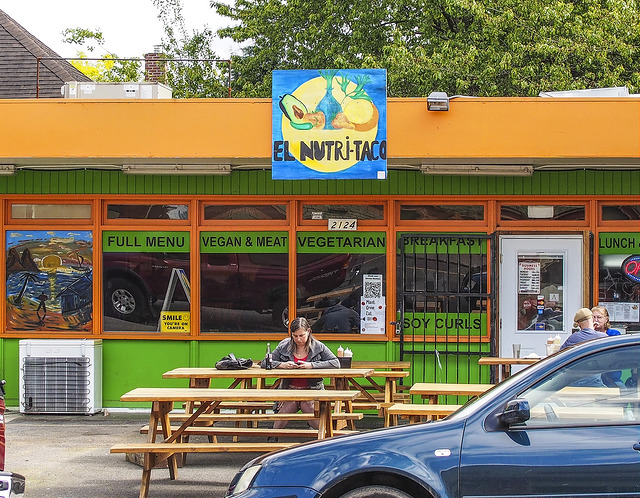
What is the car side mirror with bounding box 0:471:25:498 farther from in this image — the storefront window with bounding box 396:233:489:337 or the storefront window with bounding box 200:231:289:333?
the storefront window with bounding box 396:233:489:337

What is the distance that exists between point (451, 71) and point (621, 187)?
1216 centimetres

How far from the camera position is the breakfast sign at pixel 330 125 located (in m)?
10.8

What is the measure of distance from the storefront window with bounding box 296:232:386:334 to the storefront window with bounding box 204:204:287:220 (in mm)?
387

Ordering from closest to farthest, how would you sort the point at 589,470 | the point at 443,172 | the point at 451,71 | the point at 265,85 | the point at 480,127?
the point at 589,470 → the point at 480,127 → the point at 443,172 → the point at 451,71 → the point at 265,85

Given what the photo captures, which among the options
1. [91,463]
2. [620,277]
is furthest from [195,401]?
[620,277]

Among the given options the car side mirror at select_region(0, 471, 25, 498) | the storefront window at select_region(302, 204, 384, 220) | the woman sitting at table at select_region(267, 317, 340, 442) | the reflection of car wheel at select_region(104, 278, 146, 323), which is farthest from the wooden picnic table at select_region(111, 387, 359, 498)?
the storefront window at select_region(302, 204, 384, 220)

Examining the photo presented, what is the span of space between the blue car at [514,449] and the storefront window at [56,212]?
279 inches

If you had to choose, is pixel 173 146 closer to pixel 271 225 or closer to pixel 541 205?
pixel 271 225

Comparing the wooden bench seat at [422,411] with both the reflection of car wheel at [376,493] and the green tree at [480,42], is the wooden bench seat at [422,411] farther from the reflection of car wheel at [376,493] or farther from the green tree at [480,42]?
the green tree at [480,42]

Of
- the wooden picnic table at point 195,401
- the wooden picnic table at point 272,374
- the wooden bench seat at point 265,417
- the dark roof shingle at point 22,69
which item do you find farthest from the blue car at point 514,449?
the dark roof shingle at point 22,69

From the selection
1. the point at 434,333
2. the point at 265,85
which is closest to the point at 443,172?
the point at 434,333

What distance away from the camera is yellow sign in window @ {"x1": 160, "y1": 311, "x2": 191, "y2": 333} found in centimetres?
1200

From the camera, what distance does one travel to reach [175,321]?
12.0m

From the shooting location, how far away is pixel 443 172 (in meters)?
11.5
